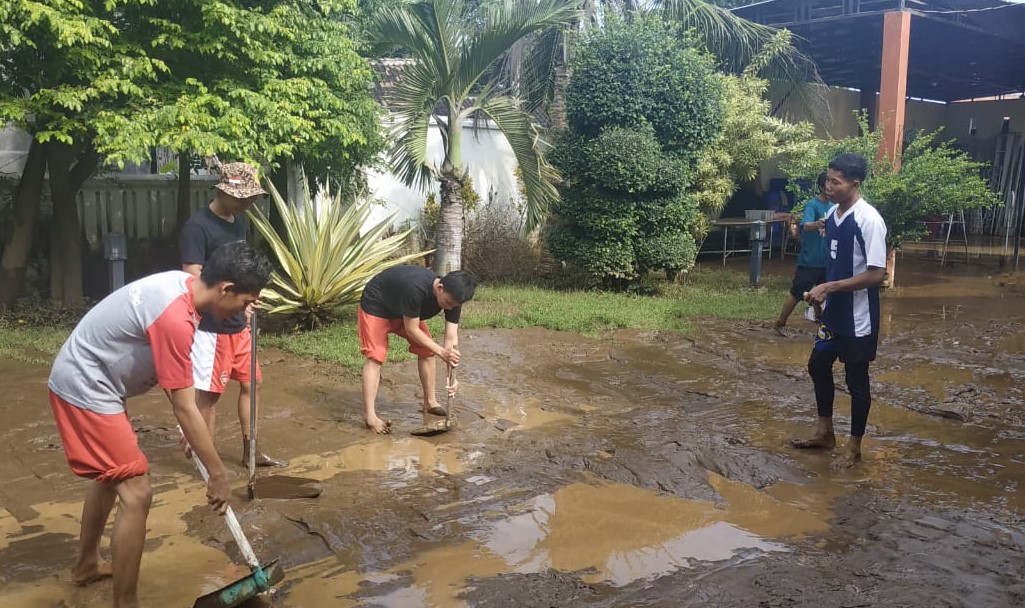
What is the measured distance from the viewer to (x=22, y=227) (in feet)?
31.7

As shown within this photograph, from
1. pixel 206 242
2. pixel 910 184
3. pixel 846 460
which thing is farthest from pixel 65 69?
pixel 910 184

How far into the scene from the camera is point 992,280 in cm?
1483

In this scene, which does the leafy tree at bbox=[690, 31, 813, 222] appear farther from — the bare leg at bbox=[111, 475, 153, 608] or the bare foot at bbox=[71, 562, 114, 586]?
the bare leg at bbox=[111, 475, 153, 608]

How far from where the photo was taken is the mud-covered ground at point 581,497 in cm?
383

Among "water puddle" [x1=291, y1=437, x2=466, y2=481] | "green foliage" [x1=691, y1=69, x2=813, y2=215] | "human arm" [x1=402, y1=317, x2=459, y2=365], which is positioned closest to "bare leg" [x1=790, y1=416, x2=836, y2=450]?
"water puddle" [x1=291, y1=437, x2=466, y2=481]

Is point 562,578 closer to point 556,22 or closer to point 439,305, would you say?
point 439,305

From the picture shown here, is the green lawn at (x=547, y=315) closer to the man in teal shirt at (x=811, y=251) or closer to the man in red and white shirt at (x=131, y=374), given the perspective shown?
the man in teal shirt at (x=811, y=251)

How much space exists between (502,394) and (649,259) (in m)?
5.58

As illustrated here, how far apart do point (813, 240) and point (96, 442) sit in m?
Result: 7.42

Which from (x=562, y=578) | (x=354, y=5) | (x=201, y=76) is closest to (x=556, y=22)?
(x=354, y=5)

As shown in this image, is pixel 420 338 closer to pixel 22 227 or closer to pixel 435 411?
pixel 435 411

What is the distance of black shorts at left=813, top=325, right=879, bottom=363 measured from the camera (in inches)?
214

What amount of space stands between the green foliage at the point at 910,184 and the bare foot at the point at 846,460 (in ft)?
25.2

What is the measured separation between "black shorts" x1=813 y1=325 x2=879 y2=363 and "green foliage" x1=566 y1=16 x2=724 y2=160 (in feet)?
23.3
